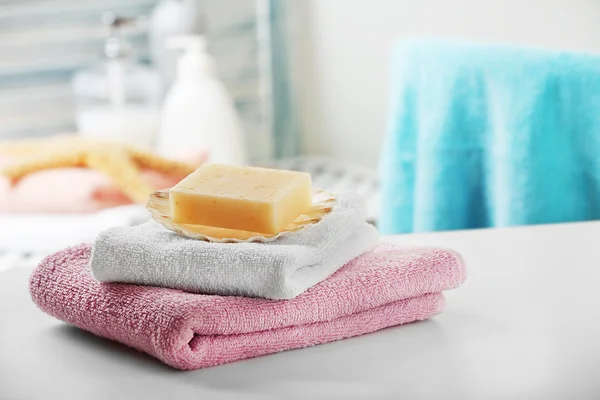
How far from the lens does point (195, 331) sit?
50cm

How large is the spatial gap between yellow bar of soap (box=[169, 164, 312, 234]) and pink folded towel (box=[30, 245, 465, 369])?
5 cm

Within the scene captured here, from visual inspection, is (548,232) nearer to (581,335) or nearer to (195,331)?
(581,335)

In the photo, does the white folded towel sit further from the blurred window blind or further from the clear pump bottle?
the blurred window blind

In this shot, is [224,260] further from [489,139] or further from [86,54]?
[86,54]

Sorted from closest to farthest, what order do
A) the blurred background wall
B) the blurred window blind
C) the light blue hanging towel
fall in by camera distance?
the light blue hanging towel
the blurred background wall
the blurred window blind

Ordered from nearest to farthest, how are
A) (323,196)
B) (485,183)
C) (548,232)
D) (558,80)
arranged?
(323,196) < (548,232) < (558,80) < (485,183)

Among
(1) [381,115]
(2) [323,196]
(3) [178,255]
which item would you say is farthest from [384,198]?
(3) [178,255]

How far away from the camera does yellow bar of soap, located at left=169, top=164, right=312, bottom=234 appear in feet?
1.85

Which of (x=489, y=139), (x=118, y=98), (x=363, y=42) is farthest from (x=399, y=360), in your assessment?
(x=363, y=42)

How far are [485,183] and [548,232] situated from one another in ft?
0.92

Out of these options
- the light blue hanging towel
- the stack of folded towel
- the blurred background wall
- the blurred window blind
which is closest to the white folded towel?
the stack of folded towel

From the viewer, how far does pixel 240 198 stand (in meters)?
0.56

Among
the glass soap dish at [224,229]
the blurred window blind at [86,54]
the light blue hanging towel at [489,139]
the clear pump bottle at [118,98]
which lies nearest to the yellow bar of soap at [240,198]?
the glass soap dish at [224,229]

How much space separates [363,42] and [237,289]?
3.87 ft
